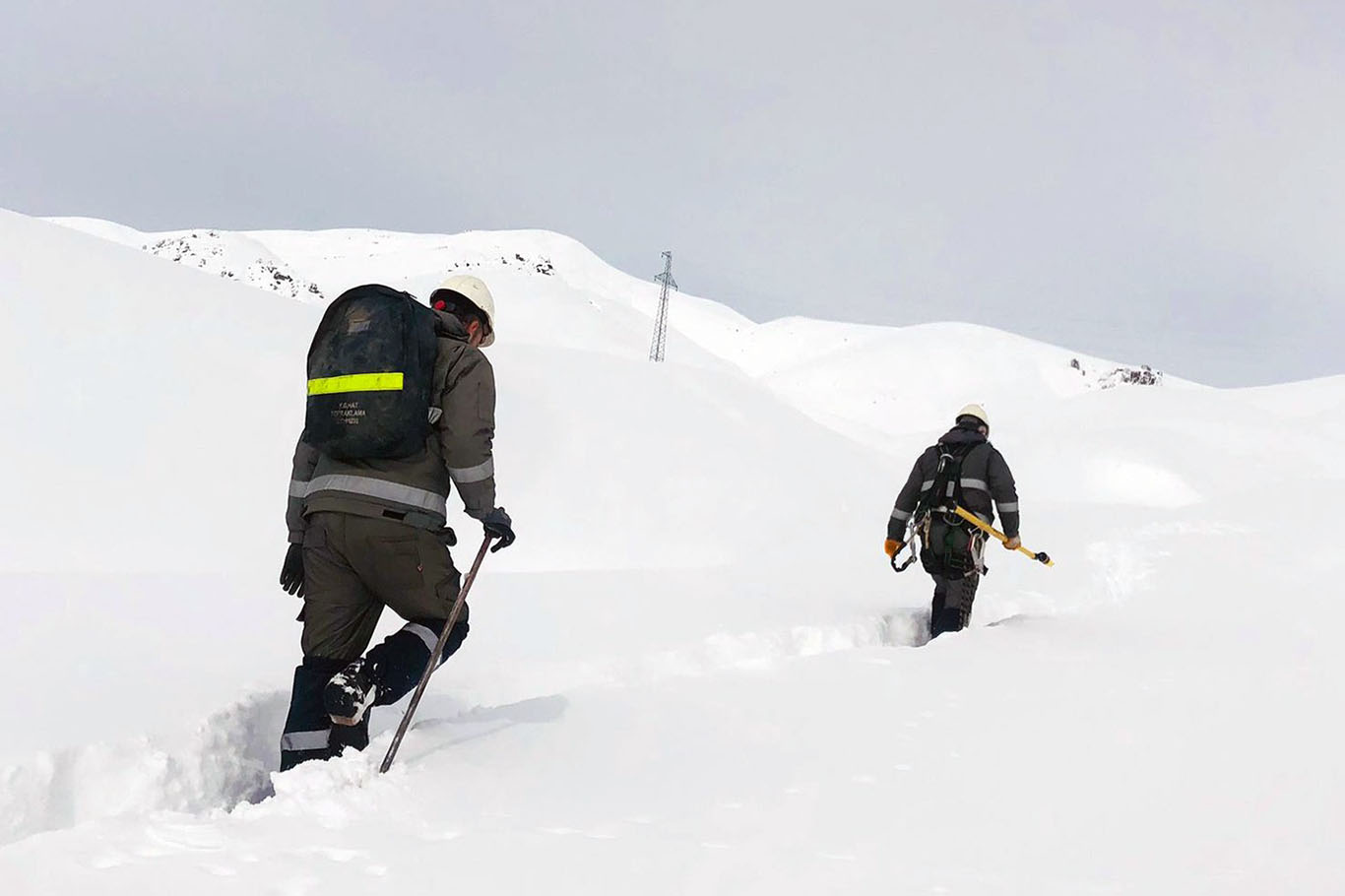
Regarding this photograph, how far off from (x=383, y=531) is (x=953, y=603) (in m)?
4.88

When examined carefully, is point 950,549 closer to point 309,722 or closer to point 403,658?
point 403,658

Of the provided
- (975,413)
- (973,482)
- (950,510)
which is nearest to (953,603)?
(950,510)

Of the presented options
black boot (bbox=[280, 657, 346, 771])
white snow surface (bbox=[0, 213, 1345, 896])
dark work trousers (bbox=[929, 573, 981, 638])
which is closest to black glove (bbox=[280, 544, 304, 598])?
black boot (bbox=[280, 657, 346, 771])

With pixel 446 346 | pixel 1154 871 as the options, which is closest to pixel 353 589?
pixel 446 346

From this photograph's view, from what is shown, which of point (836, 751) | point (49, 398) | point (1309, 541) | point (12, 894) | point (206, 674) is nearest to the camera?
point (12, 894)

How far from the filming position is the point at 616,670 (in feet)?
17.6

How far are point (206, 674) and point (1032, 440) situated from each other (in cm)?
2238

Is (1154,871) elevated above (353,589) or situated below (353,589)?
below

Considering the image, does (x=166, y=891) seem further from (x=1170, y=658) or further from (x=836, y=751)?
(x=1170, y=658)

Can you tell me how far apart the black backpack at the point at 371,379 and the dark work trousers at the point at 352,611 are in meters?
0.29

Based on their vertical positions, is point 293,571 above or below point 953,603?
above

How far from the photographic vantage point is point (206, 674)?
432 cm

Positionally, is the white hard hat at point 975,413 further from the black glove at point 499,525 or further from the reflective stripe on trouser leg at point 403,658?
the reflective stripe on trouser leg at point 403,658

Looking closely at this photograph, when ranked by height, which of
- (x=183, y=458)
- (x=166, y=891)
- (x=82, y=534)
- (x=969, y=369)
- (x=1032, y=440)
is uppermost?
(x=969, y=369)
